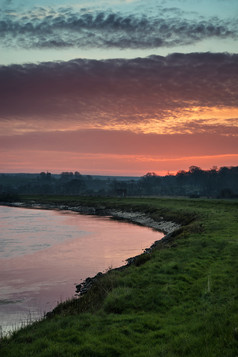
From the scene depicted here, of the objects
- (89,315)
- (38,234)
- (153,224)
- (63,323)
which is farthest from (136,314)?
(153,224)

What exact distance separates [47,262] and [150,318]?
22.1m

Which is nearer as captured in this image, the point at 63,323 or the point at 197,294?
the point at 63,323

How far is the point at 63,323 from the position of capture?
14.0 metres

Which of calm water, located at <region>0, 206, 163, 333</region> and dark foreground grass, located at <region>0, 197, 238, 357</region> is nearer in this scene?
dark foreground grass, located at <region>0, 197, 238, 357</region>

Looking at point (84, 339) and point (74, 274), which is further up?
point (84, 339)

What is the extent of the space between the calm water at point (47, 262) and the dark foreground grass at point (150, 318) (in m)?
3.68

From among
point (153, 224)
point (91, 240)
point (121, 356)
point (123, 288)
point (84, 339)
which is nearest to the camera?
point (121, 356)

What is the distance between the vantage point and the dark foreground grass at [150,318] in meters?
11.0

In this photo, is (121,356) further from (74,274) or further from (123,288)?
(74,274)

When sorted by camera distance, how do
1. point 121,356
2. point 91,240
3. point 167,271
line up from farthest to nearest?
1. point 91,240
2. point 167,271
3. point 121,356

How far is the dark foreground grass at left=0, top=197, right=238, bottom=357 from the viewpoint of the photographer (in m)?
11.0

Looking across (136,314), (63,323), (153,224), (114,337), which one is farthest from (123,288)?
(153,224)

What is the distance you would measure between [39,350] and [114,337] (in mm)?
2648

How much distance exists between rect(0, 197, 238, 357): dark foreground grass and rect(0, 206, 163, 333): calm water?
3676mm
